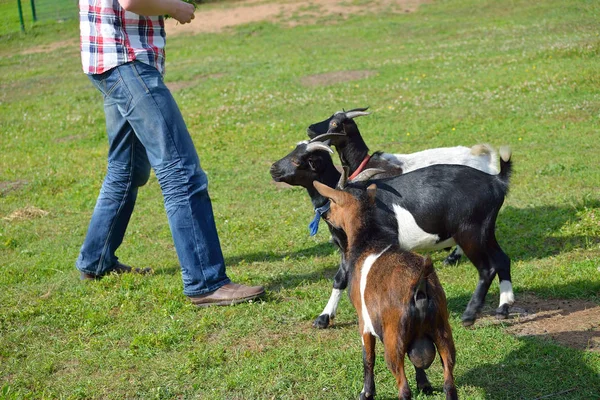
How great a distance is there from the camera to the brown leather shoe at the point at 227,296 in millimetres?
5559

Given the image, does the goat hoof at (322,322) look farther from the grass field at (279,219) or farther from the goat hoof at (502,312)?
the goat hoof at (502,312)

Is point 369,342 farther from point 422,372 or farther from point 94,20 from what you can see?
point 94,20

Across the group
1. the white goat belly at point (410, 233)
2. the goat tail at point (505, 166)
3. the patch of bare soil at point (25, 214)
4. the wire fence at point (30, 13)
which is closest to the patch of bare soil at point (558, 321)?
the white goat belly at point (410, 233)

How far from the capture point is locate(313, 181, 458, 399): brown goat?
12.1 ft

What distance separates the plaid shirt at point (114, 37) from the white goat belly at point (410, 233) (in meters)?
2.14

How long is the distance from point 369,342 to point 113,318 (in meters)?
2.32

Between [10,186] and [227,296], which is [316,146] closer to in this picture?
[227,296]

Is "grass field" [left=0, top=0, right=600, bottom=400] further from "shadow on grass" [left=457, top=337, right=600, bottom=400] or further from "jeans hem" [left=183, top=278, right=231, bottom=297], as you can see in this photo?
"jeans hem" [left=183, top=278, right=231, bottom=297]

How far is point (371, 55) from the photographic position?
1798 cm

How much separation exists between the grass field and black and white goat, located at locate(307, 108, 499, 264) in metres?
0.76

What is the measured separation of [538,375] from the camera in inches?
169

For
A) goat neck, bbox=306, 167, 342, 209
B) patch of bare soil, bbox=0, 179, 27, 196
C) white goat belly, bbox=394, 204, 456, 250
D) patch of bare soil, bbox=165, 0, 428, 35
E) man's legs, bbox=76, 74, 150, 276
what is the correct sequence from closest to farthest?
white goat belly, bbox=394, 204, 456, 250 < man's legs, bbox=76, 74, 150, 276 < goat neck, bbox=306, 167, 342, 209 < patch of bare soil, bbox=0, 179, 27, 196 < patch of bare soil, bbox=165, 0, 428, 35

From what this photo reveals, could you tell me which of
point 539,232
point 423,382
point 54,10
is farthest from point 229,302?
point 54,10

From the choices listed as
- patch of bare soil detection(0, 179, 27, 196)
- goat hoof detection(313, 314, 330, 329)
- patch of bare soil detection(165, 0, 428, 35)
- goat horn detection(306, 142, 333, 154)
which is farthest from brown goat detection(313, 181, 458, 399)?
patch of bare soil detection(165, 0, 428, 35)
